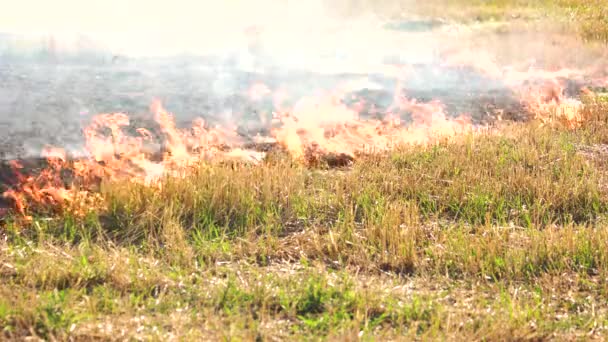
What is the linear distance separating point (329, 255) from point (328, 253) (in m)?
0.04

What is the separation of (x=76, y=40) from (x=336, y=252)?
9.41 meters

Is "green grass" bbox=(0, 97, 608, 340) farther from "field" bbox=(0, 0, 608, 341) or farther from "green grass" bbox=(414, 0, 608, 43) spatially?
"green grass" bbox=(414, 0, 608, 43)

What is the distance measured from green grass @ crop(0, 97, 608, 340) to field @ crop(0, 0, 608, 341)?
0.5 inches

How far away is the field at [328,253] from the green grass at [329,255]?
1 cm

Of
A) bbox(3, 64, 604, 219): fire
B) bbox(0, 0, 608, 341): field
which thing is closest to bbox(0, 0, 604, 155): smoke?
bbox(3, 64, 604, 219): fire

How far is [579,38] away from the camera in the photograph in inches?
725

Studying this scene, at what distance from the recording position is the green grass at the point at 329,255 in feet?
17.1

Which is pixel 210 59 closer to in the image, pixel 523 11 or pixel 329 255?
pixel 329 255

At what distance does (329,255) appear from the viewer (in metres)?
6.46

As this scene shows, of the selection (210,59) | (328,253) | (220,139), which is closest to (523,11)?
(210,59)

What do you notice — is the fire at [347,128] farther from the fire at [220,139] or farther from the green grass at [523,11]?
the green grass at [523,11]

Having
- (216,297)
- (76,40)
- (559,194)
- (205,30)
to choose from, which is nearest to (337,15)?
(205,30)

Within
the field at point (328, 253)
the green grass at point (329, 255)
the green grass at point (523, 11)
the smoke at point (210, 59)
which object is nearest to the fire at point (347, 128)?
the smoke at point (210, 59)

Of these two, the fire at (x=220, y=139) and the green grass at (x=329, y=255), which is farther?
the fire at (x=220, y=139)
